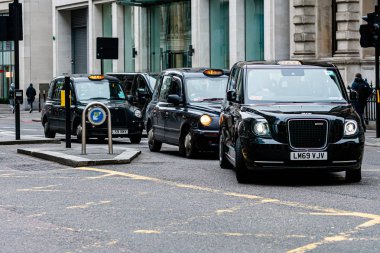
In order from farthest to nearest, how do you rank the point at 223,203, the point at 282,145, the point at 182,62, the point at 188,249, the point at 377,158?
1. the point at 182,62
2. the point at 377,158
3. the point at 282,145
4. the point at 223,203
5. the point at 188,249

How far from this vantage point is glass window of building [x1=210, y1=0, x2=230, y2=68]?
4288 centimetres

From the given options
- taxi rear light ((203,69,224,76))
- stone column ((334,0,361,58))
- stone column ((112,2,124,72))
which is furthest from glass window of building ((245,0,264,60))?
taxi rear light ((203,69,224,76))

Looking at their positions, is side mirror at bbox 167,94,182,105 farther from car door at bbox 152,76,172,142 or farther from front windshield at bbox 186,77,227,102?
car door at bbox 152,76,172,142

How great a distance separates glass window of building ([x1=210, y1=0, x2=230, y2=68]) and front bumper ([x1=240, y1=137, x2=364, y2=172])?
29.5 meters

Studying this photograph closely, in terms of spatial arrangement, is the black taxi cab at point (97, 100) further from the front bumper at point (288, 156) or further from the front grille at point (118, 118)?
the front bumper at point (288, 156)

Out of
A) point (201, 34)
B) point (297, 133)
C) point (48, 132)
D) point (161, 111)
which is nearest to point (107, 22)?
point (201, 34)

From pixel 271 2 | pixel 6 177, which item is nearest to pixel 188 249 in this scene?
pixel 6 177

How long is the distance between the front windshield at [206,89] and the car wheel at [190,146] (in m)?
0.78

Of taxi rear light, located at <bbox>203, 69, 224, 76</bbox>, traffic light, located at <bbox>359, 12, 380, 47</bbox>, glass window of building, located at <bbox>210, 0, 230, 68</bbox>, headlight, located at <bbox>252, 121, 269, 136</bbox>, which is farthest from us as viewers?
glass window of building, located at <bbox>210, 0, 230, 68</bbox>

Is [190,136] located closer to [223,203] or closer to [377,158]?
[377,158]

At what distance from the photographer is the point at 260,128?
43.5 feet

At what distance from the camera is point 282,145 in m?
13.2

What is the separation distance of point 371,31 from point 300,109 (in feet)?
40.0

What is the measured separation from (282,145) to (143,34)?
3643cm
